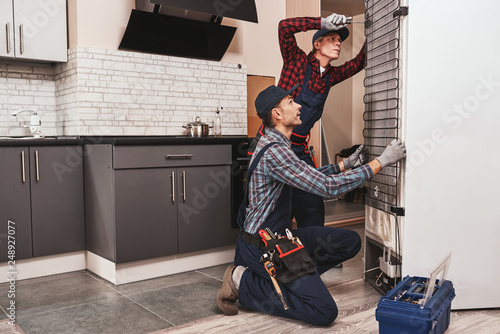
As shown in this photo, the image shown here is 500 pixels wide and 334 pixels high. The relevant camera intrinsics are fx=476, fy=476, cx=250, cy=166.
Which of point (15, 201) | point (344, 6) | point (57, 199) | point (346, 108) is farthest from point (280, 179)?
point (346, 108)

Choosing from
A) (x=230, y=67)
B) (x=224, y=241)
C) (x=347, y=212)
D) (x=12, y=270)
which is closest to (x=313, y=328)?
(x=224, y=241)

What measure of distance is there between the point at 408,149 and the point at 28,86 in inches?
110

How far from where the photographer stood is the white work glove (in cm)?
277

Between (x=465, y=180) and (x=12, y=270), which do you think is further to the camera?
(x=12, y=270)

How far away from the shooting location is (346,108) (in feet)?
23.5

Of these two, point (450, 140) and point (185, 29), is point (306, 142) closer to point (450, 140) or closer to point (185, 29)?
point (450, 140)

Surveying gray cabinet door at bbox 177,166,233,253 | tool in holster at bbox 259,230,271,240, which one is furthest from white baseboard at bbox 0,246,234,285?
tool in holster at bbox 259,230,271,240

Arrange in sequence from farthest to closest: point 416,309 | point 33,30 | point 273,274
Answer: point 33,30
point 273,274
point 416,309

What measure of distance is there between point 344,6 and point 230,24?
258 centimetres

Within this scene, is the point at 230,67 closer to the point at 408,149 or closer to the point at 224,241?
the point at 224,241

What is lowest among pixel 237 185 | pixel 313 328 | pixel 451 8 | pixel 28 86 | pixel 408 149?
pixel 313 328

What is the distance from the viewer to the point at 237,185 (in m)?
3.51

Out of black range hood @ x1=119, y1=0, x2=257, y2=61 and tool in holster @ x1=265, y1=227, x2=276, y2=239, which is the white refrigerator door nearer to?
tool in holster @ x1=265, y1=227, x2=276, y2=239

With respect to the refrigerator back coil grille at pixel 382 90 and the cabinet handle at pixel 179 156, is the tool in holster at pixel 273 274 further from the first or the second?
the cabinet handle at pixel 179 156
